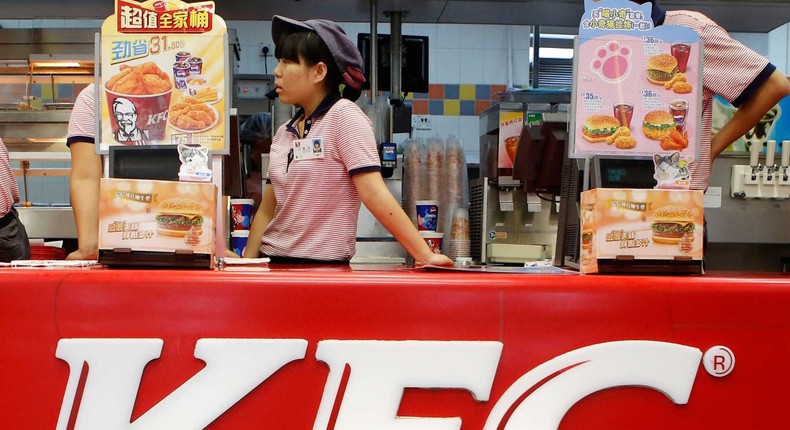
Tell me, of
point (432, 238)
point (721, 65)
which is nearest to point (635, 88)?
point (721, 65)

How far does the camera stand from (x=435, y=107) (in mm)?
8180

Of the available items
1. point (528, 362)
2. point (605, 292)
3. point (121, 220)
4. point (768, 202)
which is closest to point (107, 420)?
point (121, 220)

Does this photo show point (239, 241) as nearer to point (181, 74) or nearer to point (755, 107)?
point (181, 74)

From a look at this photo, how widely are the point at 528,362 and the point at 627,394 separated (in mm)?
193

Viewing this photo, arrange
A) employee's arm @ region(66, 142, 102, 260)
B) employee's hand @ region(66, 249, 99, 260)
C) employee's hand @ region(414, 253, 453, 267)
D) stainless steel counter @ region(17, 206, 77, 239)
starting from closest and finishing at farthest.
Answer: employee's hand @ region(414, 253, 453, 267) < employee's hand @ region(66, 249, 99, 260) < employee's arm @ region(66, 142, 102, 260) < stainless steel counter @ region(17, 206, 77, 239)

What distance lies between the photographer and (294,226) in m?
2.38

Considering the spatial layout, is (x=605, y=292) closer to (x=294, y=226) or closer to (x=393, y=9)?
(x=294, y=226)

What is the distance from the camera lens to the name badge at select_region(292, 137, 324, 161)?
232 cm

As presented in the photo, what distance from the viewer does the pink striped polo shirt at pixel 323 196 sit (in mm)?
2301

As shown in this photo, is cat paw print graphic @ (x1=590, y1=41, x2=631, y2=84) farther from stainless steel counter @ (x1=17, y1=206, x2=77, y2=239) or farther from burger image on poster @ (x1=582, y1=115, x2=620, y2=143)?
stainless steel counter @ (x1=17, y1=206, x2=77, y2=239)

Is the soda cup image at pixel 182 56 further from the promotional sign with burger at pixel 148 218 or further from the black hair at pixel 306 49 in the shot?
the black hair at pixel 306 49

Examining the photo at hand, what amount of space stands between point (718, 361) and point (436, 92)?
22.6 feet

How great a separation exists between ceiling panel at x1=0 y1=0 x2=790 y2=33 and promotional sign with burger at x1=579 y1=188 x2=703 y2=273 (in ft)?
11.9

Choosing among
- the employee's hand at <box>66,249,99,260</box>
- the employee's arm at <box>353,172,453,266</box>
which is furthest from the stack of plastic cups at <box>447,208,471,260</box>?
the employee's hand at <box>66,249,99,260</box>
